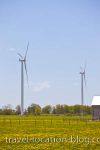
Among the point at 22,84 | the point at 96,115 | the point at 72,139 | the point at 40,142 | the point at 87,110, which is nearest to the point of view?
the point at 40,142

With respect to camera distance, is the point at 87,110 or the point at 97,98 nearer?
the point at 97,98

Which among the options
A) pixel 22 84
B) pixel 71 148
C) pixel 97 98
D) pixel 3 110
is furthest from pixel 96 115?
pixel 3 110

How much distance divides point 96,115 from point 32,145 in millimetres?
57114

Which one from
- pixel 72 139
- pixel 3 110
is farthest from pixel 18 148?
pixel 3 110

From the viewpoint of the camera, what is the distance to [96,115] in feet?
288

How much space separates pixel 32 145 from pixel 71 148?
327 centimetres

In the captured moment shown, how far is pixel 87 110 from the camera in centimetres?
17912

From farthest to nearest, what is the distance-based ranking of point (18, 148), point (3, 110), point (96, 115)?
point (3, 110) < point (96, 115) < point (18, 148)

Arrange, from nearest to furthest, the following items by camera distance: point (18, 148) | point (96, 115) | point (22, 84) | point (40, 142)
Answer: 1. point (18, 148)
2. point (40, 142)
3. point (96, 115)
4. point (22, 84)

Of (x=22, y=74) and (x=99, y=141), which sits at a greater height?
(x=22, y=74)

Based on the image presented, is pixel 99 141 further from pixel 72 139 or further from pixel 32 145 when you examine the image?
pixel 32 145

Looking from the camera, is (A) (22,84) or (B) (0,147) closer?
(B) (0,147)

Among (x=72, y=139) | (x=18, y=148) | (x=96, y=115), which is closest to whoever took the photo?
(x=18, y=148)

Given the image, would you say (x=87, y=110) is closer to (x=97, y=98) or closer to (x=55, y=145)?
(x=97, y=98)
